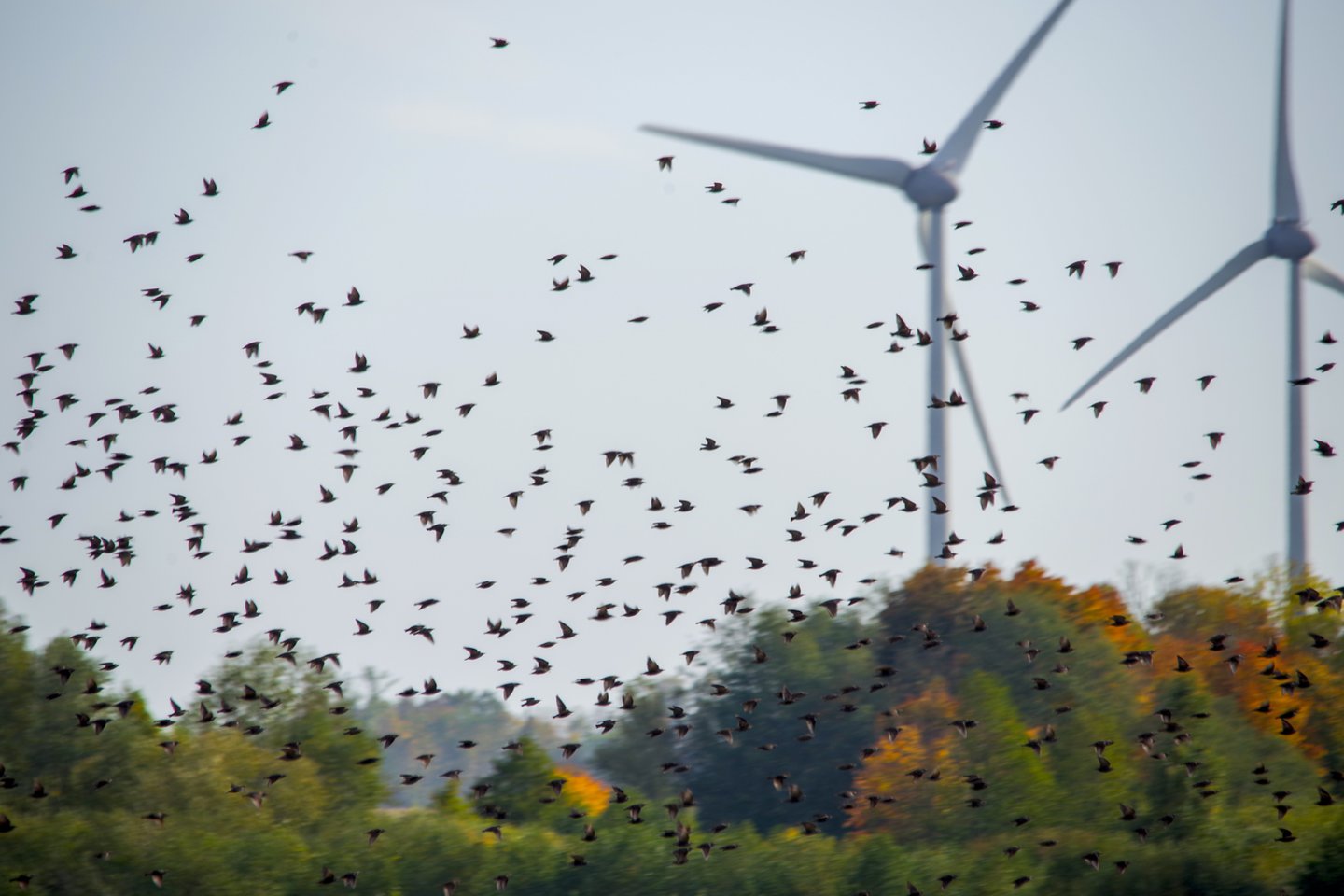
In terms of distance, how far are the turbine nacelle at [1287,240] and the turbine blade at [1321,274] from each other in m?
1.25

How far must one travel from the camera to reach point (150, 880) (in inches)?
2965

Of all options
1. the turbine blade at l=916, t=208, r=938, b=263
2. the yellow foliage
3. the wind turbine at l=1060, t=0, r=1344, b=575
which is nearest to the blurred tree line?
the yellow foliage

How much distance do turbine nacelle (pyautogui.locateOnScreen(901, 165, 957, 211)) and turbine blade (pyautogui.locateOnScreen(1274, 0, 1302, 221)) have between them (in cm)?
1794

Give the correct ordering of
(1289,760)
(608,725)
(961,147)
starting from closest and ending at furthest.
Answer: (608,725)
(961,147)
(1289,760)

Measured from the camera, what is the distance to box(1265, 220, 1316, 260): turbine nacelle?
3688 inches

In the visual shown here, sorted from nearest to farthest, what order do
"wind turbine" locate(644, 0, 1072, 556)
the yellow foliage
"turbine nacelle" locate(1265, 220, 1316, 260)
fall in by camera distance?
"wind turbine" locate(644, 0, 1072, 556) < "turbine nacelle" locate(1265, 220, 1316, 260) < the yellow foliage

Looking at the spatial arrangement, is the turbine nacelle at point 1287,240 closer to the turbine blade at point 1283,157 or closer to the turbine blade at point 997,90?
the turbine blade at point 1283,157

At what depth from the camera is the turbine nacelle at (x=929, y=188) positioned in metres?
85.4

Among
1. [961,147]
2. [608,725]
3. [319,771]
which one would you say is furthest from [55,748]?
[961,147]

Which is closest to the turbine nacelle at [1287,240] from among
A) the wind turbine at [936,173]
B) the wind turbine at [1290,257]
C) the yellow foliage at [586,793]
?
the wind turbine at [1290,257]

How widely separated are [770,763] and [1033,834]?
2420 cm

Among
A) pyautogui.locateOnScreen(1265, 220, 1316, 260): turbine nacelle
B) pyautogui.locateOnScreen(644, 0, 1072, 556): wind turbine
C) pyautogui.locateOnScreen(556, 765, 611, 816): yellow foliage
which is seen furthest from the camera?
pyautogui.locateOnScreen(556, 765, 611, 816): yellow foliage

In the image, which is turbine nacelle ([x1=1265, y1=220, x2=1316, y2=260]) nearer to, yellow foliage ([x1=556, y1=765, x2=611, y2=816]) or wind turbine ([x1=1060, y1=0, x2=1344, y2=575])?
wind turbine ([x1=1060, y1=0, x2=1344, y2=575])

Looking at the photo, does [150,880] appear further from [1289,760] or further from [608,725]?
[1289,760]
